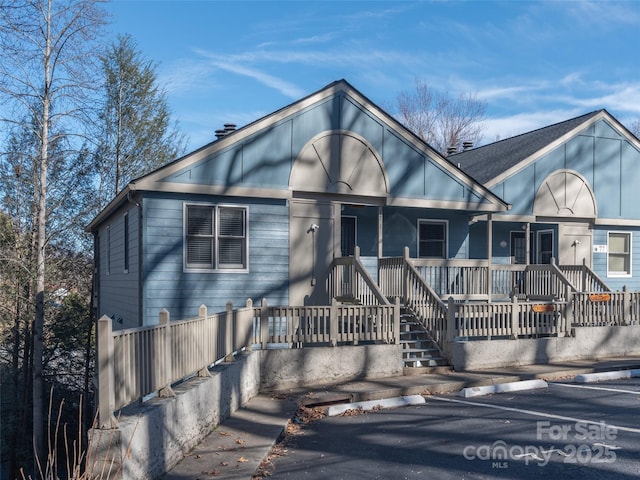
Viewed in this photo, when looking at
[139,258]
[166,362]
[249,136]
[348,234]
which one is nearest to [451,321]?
[348,234]

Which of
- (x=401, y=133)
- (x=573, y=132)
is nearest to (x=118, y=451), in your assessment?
(x=401, y=133)

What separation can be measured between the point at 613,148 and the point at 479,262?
8.15 m

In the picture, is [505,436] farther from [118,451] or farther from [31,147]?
[31,147]

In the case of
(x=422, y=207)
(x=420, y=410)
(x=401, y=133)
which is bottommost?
(x=420, y=410)

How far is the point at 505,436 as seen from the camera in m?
7.81

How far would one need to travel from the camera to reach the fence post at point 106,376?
5.27 meters

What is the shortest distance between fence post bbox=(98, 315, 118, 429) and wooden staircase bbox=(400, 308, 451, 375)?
816cm

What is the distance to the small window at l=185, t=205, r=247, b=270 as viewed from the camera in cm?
1381

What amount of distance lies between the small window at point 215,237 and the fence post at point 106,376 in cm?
841

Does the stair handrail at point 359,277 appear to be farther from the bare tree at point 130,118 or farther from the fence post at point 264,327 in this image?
the bare tree at point 130,118

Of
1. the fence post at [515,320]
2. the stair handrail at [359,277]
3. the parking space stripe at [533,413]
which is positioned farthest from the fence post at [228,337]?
the fence post at [515,320]

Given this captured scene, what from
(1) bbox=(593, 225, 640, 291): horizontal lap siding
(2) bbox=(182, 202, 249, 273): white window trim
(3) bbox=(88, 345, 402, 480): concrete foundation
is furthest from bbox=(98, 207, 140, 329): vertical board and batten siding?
(1) bbox=(593, 225, 640, 291): horizontal lap siding

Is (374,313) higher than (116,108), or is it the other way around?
(116,108)

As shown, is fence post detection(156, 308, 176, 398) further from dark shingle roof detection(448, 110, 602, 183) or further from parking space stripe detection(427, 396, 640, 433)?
dark shingle roof detection(448, 110, 602, 183)
